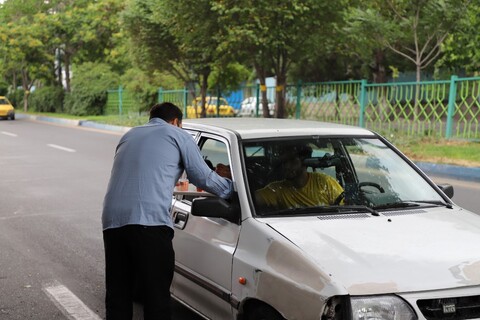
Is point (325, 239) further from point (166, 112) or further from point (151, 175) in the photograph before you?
point (166, 112)

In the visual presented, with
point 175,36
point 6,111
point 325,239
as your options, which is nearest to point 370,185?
point 325,239

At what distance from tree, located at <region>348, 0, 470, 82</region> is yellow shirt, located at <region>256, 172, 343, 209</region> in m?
15.2

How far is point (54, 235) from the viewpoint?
7.25 meters

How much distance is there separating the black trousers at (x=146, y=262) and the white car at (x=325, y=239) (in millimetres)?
283

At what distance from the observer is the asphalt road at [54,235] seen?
4.93 meters

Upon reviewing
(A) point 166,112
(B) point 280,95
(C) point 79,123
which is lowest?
(C) point 79,123

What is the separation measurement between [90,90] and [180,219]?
1338 inches

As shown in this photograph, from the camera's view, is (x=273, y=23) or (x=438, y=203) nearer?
(x=438, y=203)

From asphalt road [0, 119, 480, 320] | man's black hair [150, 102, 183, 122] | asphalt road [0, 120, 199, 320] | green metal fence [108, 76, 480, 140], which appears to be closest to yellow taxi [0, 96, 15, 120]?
green metal fence [108, 76, 480, 140]

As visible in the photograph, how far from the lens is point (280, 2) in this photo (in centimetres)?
1730

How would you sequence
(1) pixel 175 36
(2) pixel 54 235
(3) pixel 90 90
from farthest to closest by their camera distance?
(3) pixel 90 90 → (1) pixel 175 36 → (2) pixel 54 235

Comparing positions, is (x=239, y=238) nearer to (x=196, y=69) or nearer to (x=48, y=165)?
(x=48, y=165)

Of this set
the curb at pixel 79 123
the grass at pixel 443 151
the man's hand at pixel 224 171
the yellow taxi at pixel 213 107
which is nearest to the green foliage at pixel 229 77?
the yellow taxi at pixel 213 107

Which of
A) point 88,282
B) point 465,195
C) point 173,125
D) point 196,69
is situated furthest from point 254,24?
point 173,125
